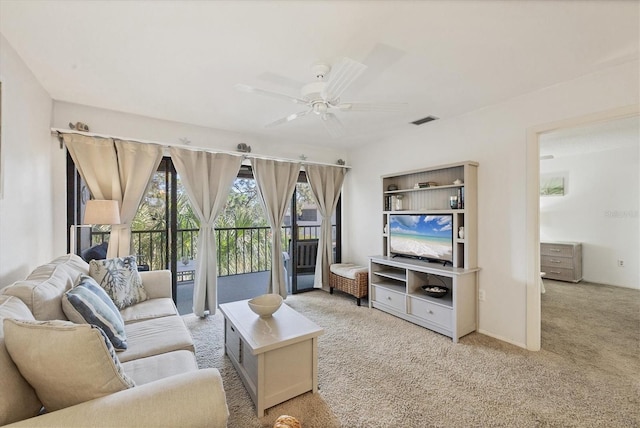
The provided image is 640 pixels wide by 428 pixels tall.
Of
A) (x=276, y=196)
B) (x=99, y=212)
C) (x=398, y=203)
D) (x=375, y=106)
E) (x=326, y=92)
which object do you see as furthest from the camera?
(x=276, y=196)

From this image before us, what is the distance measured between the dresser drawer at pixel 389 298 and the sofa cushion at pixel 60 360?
2.82m

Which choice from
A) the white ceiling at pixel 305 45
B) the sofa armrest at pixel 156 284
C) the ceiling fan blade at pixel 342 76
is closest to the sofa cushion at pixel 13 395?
the sofa armrest at pixel 156 284

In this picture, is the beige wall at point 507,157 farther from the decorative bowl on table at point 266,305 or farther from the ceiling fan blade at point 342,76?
the decorative bowl on table at point 266,305

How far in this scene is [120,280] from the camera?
7.72 feet

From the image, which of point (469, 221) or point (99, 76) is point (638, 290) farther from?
point (99, 76)

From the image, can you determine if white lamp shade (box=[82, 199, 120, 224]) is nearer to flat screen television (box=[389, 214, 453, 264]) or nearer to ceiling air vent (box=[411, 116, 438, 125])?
flat screen television (box=[389, 214, 453, 264])

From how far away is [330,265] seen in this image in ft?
14.3

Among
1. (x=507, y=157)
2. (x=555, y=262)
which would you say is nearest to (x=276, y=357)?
(x=507, y=157)

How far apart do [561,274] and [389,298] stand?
3.81 m

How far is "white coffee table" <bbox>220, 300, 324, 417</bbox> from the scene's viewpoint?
5.72ft

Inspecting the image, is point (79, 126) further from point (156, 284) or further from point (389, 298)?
point (389, 298)

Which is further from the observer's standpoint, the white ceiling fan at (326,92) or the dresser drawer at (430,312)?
the dresser drawer at (430,312)

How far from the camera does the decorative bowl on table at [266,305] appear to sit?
6.85 feet

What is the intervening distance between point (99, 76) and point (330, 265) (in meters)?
3.47
